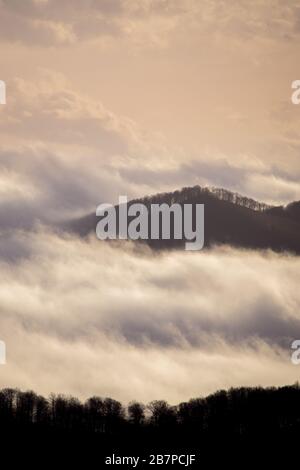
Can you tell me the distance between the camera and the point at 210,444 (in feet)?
564

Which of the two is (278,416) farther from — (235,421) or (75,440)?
(75,440)
